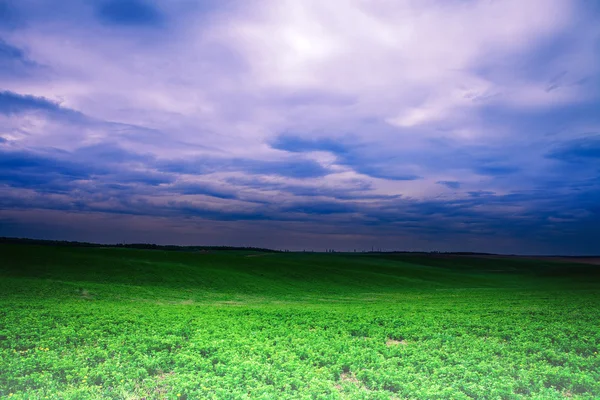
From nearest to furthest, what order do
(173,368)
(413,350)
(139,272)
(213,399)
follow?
(213,399), (173,368), (413,350), (139,272)

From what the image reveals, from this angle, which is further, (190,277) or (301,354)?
(190,277)

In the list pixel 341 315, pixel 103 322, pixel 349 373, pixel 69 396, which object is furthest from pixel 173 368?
pixel 341 315

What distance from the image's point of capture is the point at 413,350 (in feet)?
52.6

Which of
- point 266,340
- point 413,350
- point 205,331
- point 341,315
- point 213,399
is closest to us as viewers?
point 213,399

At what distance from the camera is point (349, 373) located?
13.9 metres

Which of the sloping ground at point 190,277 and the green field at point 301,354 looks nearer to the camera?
the green field at point 301,354

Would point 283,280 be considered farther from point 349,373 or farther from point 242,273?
point 349,373

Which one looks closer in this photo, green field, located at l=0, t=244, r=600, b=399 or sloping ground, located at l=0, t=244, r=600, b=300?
green field, located at l=0, t=244, r=600, b=399

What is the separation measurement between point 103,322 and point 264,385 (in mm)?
12721

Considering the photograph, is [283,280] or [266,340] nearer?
[266,340]

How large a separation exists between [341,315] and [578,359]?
1313 cm

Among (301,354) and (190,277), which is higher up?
(301,354)

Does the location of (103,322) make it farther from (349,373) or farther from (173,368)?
(349,373)

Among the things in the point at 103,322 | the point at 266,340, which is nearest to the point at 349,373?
the point at 266,340
